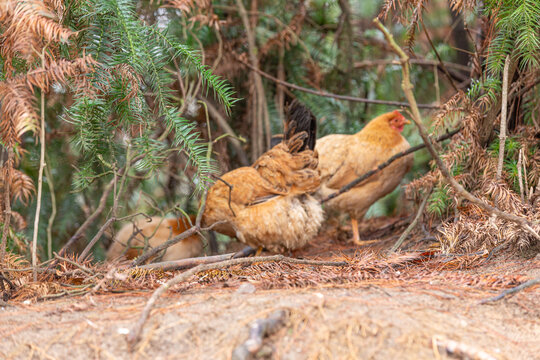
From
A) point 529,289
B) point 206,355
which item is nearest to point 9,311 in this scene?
point 206,355

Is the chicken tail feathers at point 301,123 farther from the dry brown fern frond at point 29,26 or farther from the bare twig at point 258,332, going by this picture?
the bare twig at point 258,332

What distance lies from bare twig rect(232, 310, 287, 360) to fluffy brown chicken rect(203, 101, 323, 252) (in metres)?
2.04

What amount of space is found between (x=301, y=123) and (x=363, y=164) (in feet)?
2.78

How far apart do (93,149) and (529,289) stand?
2274mm

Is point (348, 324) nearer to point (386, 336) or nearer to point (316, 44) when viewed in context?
point (386, 336)

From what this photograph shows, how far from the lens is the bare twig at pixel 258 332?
143 centimetres

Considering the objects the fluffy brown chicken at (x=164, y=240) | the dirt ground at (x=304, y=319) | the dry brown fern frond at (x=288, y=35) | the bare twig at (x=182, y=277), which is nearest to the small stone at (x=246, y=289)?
the dirt ground at (x=304, y=319)

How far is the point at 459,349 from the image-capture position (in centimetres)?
142

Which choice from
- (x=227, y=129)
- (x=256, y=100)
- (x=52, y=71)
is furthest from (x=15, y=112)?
(x=256, y=100)

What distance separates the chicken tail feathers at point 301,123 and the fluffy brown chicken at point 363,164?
1.90ft

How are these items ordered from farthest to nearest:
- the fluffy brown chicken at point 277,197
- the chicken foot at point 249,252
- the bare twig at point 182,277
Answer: the chicken foot at point 249,252, the fluffy brown chicken at point 277,197, the bare twig at point 182,277

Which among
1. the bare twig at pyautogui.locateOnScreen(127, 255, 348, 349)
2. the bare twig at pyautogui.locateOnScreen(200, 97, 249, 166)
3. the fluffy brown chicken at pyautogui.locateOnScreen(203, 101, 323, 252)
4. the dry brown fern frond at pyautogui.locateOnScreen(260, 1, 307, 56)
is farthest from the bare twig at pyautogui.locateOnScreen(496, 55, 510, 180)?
the bare twig at pyautogui.locateOnScreen(200, 97, 249, 166)

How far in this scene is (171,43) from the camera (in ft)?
8.04

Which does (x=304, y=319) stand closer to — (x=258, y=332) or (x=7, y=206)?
(x=258, y=332)
